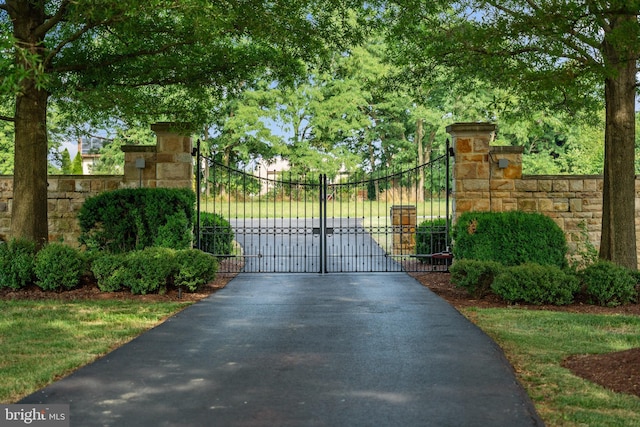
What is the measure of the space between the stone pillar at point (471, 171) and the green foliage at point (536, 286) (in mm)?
3120

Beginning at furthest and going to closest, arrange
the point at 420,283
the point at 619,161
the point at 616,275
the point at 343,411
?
1. the point at 420,283
2. the point at 619,161
3. the point at 616,275
4. the point at 343,411

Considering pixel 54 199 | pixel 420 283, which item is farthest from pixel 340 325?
pixel 54 199

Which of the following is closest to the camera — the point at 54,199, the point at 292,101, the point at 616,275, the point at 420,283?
the point at 616,275

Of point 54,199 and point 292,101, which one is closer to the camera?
point 54,199

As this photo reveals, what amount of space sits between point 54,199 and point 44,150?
2842 millimetres

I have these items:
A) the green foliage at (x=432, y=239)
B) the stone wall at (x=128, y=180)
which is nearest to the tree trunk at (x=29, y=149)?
the stone wall at (x=128, y=180)

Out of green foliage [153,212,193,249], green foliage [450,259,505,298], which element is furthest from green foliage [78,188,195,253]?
green foliage [450,259,505,298]

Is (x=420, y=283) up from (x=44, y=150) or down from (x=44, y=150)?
down

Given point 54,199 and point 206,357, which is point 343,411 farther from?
point 54,199

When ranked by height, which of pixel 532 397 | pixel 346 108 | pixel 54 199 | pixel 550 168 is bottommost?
pixel 532 397

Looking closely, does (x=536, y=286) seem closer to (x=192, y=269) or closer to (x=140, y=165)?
(x=192, y=269)

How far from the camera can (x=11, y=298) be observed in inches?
410

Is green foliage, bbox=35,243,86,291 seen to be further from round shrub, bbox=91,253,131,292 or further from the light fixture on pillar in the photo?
the light fixture on pillar

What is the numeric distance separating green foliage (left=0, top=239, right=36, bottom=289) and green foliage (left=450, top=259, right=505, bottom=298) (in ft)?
A: 22.3
